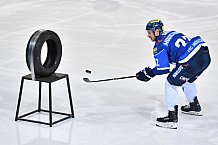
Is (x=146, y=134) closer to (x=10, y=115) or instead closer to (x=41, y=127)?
(x=41, y=127)

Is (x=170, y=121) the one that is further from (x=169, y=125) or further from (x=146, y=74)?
(x=146, y=74)

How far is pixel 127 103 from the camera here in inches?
234

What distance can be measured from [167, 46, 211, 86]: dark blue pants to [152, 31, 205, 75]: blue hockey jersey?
0.14ft

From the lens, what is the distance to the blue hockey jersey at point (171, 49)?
5156 mm

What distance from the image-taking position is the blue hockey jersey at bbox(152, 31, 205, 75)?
5.16 m

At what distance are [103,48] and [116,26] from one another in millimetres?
1413

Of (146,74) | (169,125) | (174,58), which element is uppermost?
(174,58)

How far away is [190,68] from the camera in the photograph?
17.1 feet

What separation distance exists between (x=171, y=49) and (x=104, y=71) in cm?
199

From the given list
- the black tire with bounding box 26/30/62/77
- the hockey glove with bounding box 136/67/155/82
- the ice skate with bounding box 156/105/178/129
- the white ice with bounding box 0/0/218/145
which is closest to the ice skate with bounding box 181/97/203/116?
the white ice with bounding box 0/0/218/145

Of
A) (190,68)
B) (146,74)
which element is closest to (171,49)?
(190,68)

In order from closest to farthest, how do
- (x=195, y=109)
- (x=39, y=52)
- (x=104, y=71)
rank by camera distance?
1. (x=39, y=52)
2. (x=195, y=109)
3. (x=104, y=71)

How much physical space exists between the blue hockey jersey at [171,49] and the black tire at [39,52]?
90 centimetres

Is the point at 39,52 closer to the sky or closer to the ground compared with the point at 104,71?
closer to the sky
